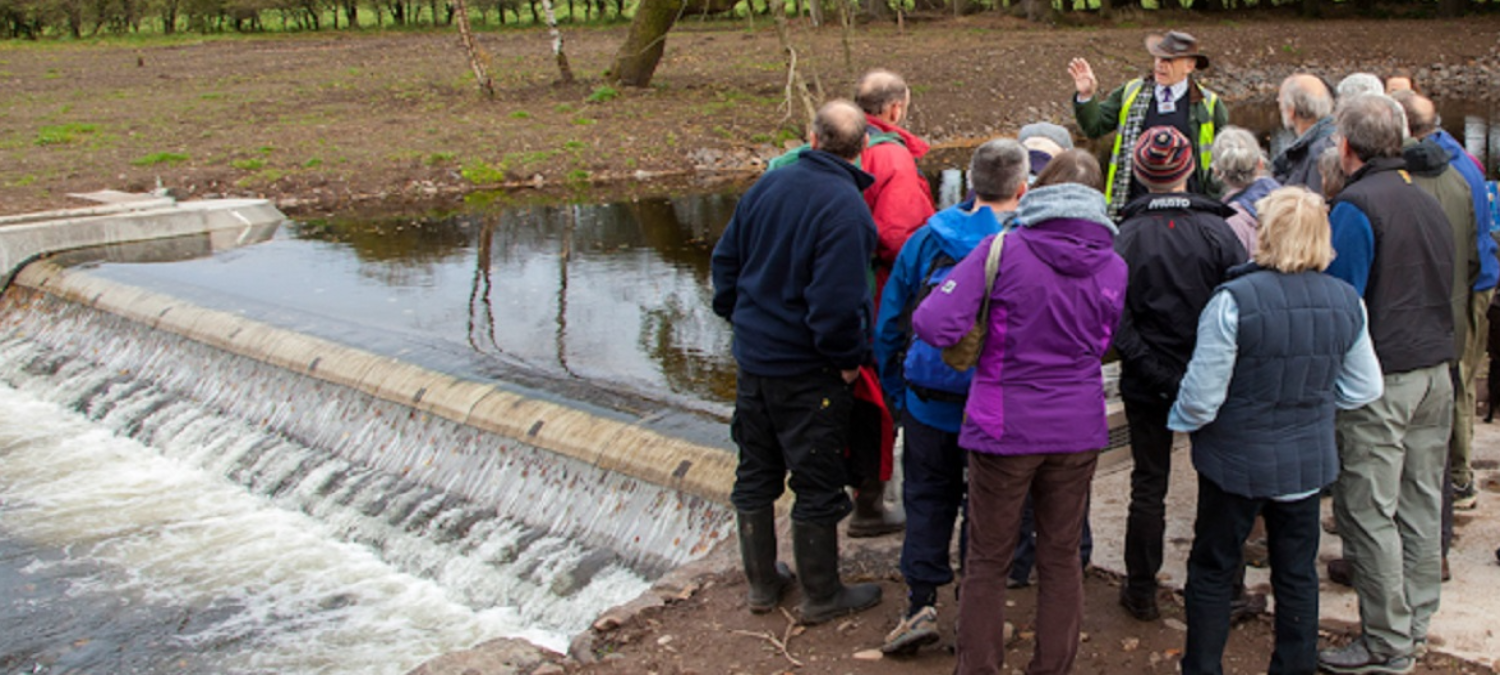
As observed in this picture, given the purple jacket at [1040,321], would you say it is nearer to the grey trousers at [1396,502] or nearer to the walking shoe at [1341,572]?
the grey trousers at [1396,502]

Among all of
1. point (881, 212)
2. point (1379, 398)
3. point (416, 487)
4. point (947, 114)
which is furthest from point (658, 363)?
point (947, 114)

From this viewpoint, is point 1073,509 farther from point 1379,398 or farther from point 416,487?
point 416,487

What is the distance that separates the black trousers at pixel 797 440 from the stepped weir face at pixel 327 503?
1445mm

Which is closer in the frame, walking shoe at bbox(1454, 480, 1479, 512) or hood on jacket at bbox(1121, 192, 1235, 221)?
hood on jacket at bbox(1121, 192, 1235, 221)

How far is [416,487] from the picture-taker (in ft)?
27.1

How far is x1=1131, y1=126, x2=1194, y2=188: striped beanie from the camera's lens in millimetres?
4387

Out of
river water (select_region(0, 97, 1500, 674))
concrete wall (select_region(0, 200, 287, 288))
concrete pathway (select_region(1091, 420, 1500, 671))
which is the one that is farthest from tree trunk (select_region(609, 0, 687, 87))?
concrete pathway (select_region(1091, 420, 1500, 671))

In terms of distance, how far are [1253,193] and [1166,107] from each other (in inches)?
56.5

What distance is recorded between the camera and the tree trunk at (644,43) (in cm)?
2400

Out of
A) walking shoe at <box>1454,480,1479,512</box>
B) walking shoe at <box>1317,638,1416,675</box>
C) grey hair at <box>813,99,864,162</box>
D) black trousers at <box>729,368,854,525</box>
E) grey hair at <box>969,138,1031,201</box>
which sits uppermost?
grey hair at <box>813,99,864,162</box>

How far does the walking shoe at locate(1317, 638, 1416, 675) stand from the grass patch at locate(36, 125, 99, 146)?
21.1 metres

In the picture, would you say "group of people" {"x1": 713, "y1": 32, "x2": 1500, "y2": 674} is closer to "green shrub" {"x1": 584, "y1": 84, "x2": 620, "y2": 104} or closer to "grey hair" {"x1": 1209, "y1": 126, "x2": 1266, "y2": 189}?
"grey hair" {"x1": 1209, "y1": 126, "x2": 1266, "y2": 189}

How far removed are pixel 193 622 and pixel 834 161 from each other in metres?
4.74

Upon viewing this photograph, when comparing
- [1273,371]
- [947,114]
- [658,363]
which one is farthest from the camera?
[947,114]
